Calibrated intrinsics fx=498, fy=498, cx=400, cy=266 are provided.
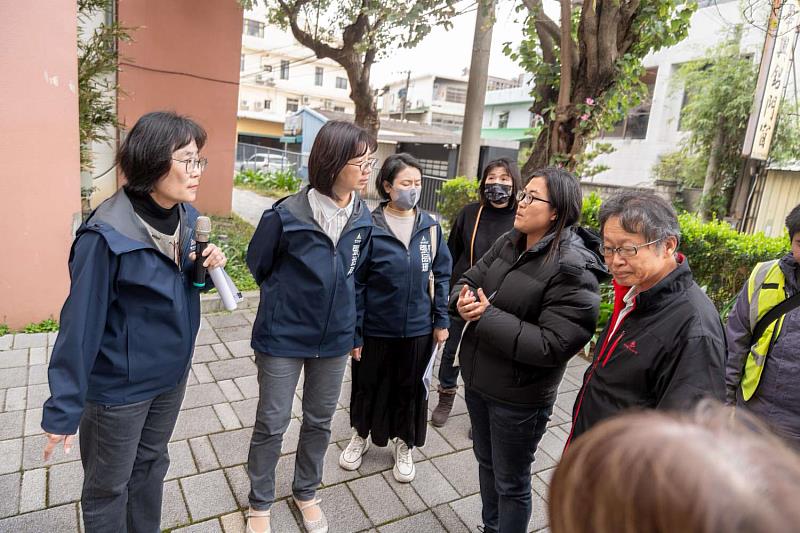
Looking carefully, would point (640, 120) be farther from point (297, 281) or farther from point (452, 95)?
point (452, 95)

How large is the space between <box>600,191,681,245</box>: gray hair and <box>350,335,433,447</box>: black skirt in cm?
137

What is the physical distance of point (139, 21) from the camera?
23.9ft

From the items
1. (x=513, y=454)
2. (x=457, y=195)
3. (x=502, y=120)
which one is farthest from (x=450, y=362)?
(x=502, y=120)

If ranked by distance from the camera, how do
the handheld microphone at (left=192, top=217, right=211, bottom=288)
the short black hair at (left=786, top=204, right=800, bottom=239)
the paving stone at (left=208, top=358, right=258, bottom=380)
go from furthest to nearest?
the paving stone at (left=208, top=358, right=258, bottom=380)
the short black hair at (left=786, top=204, right=800, bottom=239)
the handheld microphone at (left=192, top=217, right=211, bottom=288)

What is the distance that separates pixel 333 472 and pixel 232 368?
1.56 metres

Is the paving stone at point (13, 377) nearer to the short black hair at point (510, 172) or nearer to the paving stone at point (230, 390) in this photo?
the paving stone at point (230, 390)

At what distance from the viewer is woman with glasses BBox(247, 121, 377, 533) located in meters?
2.17

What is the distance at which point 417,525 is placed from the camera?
8.14 feet

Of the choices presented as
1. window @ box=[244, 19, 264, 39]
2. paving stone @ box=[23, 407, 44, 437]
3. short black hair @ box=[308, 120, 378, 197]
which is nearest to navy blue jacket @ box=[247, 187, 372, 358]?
short black hair @ box=[308, 120, 378, 197]

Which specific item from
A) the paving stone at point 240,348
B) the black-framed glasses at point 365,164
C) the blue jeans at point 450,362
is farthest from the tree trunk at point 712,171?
the black-framed glasses at point 365,164

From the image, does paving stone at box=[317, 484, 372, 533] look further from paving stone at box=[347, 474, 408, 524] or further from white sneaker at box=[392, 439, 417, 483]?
white sneaker at box=[392, 439, 417, 483]

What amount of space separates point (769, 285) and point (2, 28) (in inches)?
203

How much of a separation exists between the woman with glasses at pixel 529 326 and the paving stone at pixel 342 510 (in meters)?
0.71

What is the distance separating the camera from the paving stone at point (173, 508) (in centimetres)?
232
